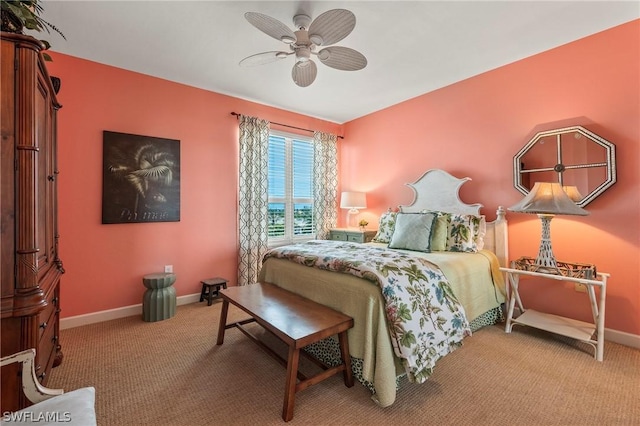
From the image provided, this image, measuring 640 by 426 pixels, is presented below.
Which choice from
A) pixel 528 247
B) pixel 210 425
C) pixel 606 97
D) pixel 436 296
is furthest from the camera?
pixel 528 247

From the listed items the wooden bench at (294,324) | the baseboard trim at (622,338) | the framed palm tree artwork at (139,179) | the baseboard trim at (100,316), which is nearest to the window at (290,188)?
the framed palm tree artwork at (139,179)

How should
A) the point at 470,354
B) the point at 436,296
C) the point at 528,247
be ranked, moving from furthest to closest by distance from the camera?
the point at 528,247
the point at 470,354
the point at 436,296

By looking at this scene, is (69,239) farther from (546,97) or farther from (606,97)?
(606,97)

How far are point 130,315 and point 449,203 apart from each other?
3.92 meters

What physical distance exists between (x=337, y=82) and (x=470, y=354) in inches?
124

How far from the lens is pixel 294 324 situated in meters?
1.78

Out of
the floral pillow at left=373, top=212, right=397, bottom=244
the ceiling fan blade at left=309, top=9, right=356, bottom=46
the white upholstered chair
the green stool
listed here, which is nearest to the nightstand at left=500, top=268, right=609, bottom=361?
the floral pillow at left=373, top=212, right=397, bottom=244

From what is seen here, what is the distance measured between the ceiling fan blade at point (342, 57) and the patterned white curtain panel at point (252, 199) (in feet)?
6.11

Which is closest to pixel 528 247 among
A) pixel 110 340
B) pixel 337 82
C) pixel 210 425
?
pixel 337 82

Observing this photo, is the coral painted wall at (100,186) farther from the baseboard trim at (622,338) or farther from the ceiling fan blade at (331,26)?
the baseboard trim at (622,338)

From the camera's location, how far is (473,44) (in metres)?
2.71

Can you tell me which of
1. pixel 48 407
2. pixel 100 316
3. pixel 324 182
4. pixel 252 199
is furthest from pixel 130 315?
pixel 324 182

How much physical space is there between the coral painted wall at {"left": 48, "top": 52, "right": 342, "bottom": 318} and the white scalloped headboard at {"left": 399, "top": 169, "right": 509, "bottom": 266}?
249 cm

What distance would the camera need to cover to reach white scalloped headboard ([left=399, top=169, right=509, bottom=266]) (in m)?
3.08
